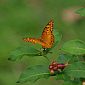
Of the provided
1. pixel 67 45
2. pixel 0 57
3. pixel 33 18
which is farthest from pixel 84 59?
pixel 33 18

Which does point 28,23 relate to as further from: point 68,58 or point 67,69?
point 67,69

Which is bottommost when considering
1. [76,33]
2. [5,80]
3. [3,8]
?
[5,80]

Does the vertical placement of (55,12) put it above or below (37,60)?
above

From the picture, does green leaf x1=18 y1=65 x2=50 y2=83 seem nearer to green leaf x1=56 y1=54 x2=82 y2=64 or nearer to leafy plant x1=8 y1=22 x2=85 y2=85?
leafy plant x1=8 y1=22 x2=85 y2=85

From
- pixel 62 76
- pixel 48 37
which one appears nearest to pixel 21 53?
pixel 48 37

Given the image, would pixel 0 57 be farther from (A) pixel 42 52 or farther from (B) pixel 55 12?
(A) pixel 42 52

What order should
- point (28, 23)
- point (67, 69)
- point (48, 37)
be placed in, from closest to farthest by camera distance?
1. point (67, 69)
2. point (48, 37)
3. point (28, 23)
